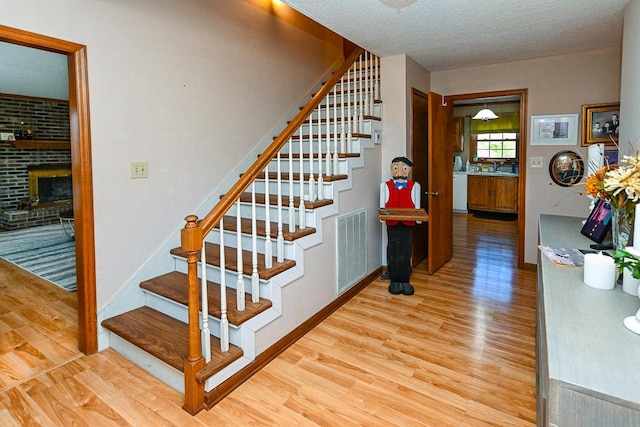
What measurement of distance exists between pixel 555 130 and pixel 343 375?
11.4 ft

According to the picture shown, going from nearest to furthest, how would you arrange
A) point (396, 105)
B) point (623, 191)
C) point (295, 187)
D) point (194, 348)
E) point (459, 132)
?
point (623, 191) → point (194, 348) → point (295, 187) → point (396, 105) → point (459, 132)

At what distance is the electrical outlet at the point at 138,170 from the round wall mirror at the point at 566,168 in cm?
402

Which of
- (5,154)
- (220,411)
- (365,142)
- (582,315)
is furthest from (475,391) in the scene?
(5,154)

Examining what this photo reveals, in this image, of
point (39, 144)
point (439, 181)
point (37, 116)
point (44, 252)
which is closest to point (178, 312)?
point (439, 181)

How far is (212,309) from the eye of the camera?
231 centimetres

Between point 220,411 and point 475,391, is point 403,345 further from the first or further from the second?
point 220,411

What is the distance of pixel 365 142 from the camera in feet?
12.1

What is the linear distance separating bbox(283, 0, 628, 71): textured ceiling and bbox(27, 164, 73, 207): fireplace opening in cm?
659

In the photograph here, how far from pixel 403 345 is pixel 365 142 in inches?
76.9

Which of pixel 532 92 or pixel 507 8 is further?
pixel 532 92

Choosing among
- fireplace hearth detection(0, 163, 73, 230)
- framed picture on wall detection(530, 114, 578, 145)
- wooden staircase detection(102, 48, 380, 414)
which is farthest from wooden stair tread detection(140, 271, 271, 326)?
fireplace hearth detection(0, 163, 73, 230)

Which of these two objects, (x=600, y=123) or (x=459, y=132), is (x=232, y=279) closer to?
(x=600, y=123)

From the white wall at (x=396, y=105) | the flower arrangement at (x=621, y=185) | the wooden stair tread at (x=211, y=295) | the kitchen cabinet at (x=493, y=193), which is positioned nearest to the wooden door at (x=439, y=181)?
the white wall at (x=396, y=105)

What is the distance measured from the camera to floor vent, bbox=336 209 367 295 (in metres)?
3.28
